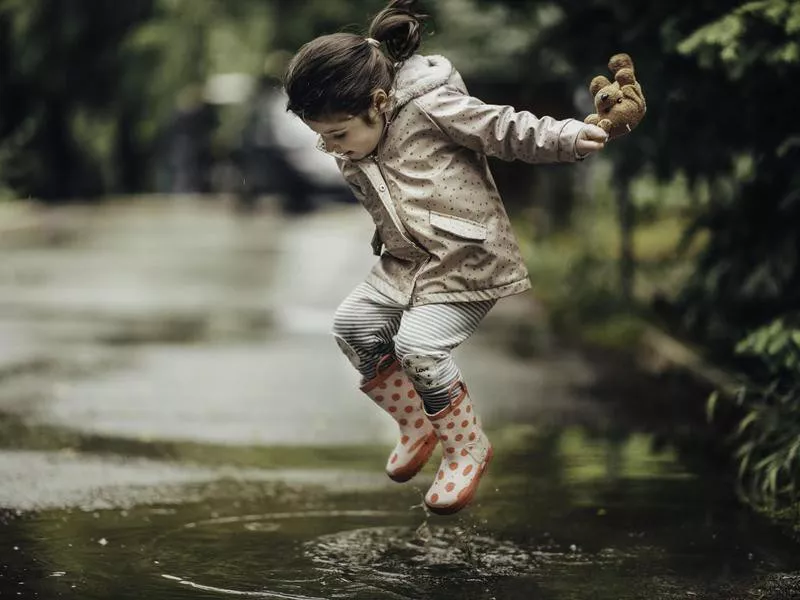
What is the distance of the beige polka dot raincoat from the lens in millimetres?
5195

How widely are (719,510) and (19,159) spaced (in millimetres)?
25052

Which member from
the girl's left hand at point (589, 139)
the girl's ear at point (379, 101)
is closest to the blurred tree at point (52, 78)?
the girl's ear at point (379, 101)

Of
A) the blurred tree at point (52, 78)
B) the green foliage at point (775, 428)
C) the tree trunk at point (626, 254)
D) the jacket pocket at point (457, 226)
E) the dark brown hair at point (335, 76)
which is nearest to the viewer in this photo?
the dark brown hair at point (335, 76)

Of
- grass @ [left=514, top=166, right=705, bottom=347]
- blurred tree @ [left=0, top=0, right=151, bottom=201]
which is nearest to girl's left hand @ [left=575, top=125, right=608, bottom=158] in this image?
grass @ [left=514, top=166, right=705, bottom=347]

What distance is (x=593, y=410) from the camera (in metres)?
9.62

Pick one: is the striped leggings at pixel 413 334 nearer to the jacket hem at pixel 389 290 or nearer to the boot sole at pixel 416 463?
the jacket hem at pixel 389 290

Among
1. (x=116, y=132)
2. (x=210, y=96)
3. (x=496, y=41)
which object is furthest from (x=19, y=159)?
(x=496, y=41)

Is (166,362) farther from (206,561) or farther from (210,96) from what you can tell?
(210,96)

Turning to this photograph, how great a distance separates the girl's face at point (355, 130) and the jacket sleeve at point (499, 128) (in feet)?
0.45

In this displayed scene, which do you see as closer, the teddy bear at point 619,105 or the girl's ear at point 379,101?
the teddy bear at point 619,105

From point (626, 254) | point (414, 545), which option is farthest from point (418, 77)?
point (626, 254)

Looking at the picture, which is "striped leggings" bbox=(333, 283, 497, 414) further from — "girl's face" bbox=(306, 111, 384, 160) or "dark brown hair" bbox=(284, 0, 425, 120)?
"dark brown hair" bbox=(284, 0, 425, 120)

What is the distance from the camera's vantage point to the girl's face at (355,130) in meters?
5.16

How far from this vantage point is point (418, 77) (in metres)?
5.26
